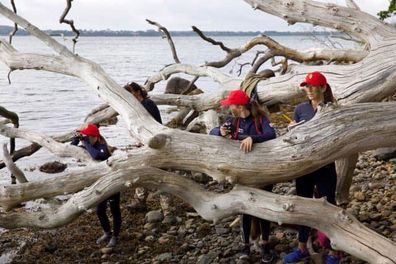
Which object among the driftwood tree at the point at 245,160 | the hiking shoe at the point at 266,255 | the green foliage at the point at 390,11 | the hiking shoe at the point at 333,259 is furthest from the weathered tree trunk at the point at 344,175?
the green foliage at the point at 390,11

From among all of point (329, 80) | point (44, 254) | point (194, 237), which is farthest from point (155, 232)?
point (329, 80)

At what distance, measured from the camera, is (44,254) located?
25.6 ft

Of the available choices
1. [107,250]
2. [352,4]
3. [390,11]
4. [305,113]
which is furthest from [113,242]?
[390,11]

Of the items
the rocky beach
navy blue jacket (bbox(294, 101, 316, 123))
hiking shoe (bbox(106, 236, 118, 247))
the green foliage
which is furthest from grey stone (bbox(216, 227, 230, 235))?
the green foliage

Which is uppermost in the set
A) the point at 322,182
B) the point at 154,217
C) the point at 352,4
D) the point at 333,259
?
the point at 352,4

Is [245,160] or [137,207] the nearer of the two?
[245,160]

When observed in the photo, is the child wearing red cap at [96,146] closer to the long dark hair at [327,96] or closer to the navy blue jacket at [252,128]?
the navy blue jacket at [252,128]

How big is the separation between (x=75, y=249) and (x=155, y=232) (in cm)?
118

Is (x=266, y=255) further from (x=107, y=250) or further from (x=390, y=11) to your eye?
(x=390, y=11)

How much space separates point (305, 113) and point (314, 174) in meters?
0.67

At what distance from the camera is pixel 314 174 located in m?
5.66

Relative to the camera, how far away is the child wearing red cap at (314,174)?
5234 millimetres

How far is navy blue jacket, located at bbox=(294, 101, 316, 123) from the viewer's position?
541 cm

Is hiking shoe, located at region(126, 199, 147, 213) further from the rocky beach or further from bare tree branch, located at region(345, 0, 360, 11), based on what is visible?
bare tree branch, located at region(345, 0, 360, 11)
